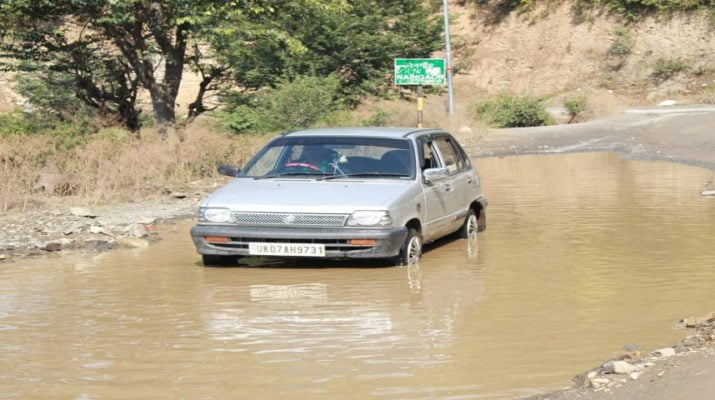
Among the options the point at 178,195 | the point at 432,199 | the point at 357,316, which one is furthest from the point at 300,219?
the point at 178,195

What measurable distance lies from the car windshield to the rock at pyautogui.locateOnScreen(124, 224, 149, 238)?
2322 millimetres

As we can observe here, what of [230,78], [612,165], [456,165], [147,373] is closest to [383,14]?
[230,78]

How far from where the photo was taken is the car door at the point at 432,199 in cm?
1277

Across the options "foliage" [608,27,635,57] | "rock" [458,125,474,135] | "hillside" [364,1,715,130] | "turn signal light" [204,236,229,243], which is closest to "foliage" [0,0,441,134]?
"rock" [458,125,474,135]

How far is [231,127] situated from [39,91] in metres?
6.28

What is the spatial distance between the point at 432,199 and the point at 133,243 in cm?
370

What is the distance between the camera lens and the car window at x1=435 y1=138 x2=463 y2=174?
549 inches

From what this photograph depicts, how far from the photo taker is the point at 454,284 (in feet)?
37.3

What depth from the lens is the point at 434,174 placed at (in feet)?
42.6

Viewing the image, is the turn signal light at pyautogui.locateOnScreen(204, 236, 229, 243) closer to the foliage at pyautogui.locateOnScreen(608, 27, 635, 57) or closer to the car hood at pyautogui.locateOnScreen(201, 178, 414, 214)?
the car hood at pyautogui.locateOnScreen(201, 178, 414, 214)

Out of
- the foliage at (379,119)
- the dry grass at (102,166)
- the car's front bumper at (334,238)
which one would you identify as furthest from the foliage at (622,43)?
the car's front bumper at (334,238)

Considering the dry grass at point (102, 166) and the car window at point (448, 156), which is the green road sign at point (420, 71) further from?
the car window at point (448, 156)

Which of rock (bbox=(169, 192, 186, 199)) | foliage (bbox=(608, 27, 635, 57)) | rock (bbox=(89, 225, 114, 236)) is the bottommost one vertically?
rock (bbox=(169, 192, 186, 199))

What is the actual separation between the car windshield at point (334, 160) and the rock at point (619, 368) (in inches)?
222
